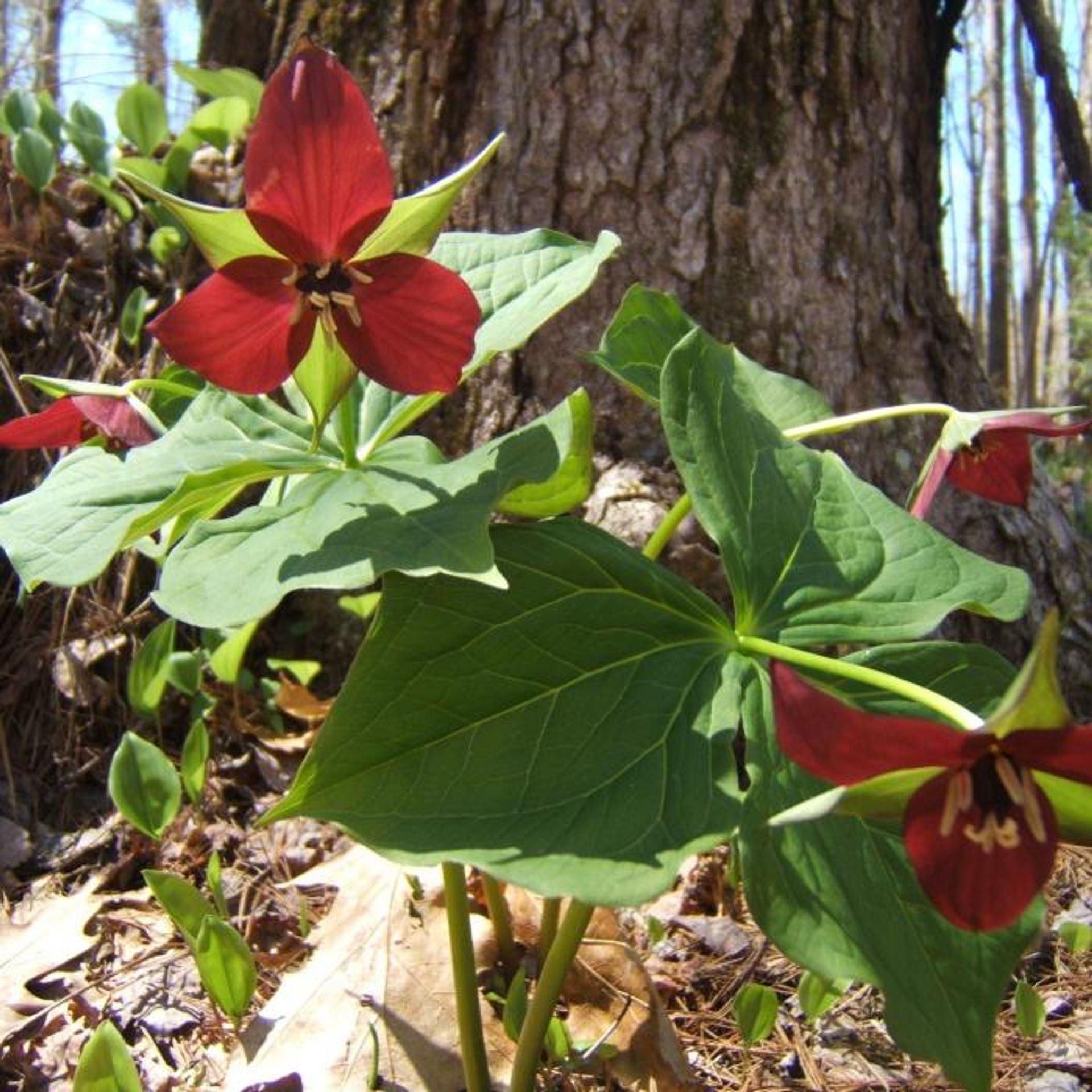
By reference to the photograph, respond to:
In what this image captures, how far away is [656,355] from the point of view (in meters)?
1.25

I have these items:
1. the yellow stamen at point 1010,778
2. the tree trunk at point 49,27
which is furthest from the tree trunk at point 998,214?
the yellow stamen at point 1010,778

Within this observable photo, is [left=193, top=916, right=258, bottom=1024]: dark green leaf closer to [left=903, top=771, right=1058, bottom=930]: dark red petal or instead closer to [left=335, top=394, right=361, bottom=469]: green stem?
[left=335, top=394, right=361, bottom=469]: green stem

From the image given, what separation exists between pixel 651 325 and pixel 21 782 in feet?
4.72

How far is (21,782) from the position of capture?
6.40 feet

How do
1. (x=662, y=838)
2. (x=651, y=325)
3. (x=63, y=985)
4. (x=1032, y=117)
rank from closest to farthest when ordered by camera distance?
(x=662, y=838) → (x=651, y=325) → (x=63, y=985) → (x=1032, y=117)

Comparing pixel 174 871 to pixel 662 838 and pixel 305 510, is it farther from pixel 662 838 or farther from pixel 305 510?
pixel 662 838

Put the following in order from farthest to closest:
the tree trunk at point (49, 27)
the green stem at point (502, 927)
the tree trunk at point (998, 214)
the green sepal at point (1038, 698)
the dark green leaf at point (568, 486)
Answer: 1. the tree trunk at point (49, 27)
2. the tree trunk at point (998, 214)
3. the green stem at point (502, 927)
4. the dark green leaf at point (568, 486)
5. the green sepal at point (1038, 698)

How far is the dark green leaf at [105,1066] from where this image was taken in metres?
1.07

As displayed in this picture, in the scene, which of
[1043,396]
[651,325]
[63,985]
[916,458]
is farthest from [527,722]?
[1043,396]

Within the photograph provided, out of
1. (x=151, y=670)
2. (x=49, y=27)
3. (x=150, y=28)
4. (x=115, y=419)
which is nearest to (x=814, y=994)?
(x=115, y=419)

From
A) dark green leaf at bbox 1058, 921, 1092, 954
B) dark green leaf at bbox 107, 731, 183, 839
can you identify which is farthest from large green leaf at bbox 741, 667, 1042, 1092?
dark green leaf at bbox 107, 731, 183, 839

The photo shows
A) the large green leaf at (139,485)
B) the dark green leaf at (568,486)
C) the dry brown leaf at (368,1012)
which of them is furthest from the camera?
the dry brown leaf at (368,1012)

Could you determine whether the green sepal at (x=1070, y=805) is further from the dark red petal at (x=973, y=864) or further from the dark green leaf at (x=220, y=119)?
the dark green leaf at (x=220, y=119)

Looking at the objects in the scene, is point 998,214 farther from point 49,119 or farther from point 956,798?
point 956,798
